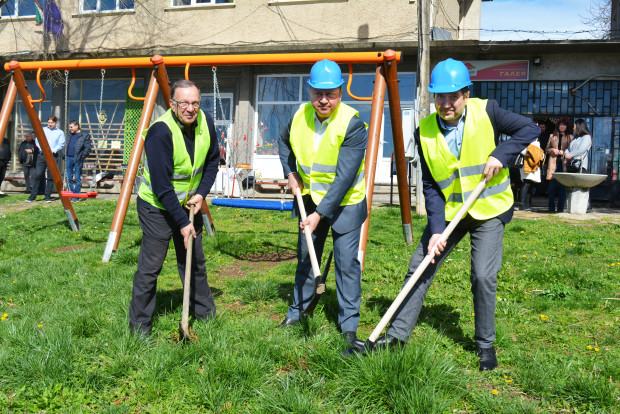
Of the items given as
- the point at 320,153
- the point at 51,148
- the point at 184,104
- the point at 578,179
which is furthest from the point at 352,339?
the point at 51,148

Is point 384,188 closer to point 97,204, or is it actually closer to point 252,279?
point 97,204

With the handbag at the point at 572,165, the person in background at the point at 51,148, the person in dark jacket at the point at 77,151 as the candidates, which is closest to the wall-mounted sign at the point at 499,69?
the handbag at the point at 572,165

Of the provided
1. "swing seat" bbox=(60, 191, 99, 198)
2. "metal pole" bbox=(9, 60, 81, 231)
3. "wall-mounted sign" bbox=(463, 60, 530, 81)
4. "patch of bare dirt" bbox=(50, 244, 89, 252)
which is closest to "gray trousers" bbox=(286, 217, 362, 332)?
"patch of bare dirt" bbox=(50, 244, 89, 252)

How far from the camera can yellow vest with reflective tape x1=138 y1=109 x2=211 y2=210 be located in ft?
13.4

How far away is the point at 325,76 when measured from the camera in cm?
398

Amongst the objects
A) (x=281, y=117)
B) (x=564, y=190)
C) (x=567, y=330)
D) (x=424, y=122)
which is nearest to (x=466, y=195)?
(x=424, y=122)

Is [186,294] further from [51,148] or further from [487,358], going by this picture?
[51,148]

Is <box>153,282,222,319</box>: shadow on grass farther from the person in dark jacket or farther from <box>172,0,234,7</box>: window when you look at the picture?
<box>172,0,234,7</box>: window

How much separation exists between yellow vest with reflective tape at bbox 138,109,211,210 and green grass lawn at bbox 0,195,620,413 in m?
0.91

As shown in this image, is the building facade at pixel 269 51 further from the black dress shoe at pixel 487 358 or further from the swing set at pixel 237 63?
the black dress shoe at pixel 487 358

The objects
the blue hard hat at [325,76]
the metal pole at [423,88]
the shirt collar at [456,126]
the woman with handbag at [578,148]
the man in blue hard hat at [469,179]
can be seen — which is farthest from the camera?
the woman with handbag at [578,148]

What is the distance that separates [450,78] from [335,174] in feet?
3.39

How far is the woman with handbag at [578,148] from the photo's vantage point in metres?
12.4

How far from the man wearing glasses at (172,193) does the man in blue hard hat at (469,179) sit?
1.50 meters
